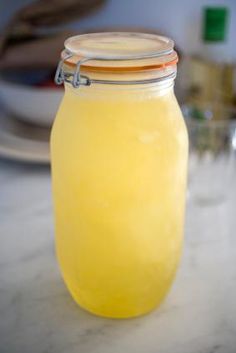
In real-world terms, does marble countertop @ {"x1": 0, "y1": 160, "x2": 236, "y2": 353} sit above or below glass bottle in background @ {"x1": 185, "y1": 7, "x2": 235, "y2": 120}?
below

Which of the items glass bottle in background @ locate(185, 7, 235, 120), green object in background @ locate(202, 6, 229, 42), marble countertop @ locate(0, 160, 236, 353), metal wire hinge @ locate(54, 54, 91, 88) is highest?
metal wire hinge @ locate(54, 54, 91, 88)

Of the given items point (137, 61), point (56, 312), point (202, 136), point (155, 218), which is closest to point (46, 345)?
point (56, 312)

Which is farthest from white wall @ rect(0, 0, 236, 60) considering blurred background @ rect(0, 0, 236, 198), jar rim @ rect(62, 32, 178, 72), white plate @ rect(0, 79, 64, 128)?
jar rim @ rect(62, 32, 178, 72)

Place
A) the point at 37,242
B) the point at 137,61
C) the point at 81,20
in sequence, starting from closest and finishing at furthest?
the point at 137,61, the point at 37,242, the point at 81,20

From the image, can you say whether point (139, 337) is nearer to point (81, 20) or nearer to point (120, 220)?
point (120, 220)

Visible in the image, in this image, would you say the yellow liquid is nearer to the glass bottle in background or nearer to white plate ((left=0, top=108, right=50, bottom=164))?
white plate ((left=0, top=108, right=50, bottom=164))

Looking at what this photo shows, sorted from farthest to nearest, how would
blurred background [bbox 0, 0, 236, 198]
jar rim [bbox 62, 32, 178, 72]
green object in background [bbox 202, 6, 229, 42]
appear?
green object in background [bbox 202, 6, 229, 42] < blurred background [bbox 0, 0, 236, 198] < jar rim [bbox 62, 32, 178, 72]
